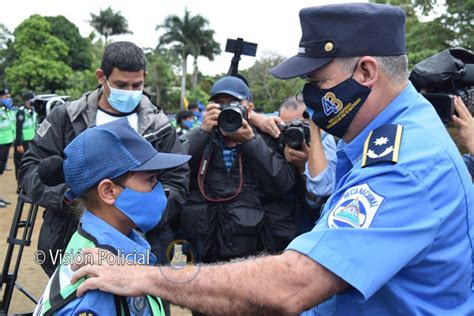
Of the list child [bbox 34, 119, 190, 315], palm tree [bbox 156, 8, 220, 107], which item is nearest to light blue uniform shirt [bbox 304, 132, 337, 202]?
child [bbox 34, 119, 190, 315]

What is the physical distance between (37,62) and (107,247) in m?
43.3

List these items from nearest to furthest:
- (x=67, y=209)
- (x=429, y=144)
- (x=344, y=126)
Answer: (x=429, y=144) → (x=344, y=126) → (x=67, y=209)

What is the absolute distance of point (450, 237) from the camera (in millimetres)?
1540

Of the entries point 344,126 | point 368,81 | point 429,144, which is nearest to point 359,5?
point 368,81

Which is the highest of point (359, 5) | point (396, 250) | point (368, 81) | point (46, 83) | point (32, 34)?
point (359, 5)

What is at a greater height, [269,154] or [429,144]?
[429,144]

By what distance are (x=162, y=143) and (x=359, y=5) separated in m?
1.92

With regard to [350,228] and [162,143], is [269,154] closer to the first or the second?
[162,143]

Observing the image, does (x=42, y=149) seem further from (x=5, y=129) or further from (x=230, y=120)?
(x=5, y=129)

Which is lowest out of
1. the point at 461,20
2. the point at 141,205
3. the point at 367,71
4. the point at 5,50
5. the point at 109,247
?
the point at 5,50

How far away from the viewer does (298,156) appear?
143 inches

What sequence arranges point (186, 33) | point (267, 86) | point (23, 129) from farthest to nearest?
1. point (186, 33)
2. point (267, 86)
3. point (23, 129)

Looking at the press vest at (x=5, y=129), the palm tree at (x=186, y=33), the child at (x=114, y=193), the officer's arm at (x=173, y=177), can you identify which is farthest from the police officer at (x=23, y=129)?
the palm tree at (x=186, y=33)

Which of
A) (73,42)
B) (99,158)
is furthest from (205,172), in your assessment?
(73,42)
